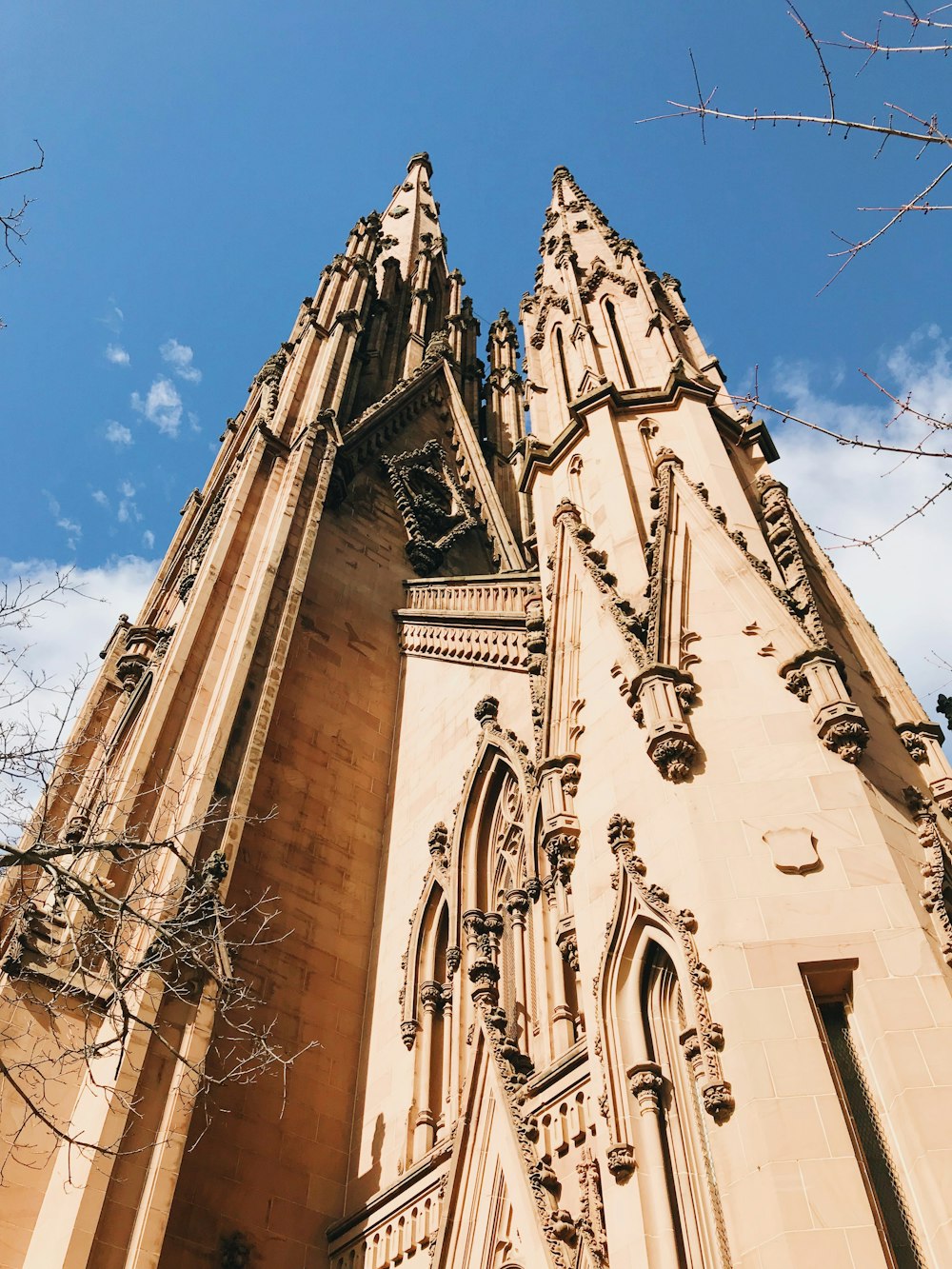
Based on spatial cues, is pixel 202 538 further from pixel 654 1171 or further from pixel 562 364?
pixel 654 1171

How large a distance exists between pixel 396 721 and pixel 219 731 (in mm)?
3936

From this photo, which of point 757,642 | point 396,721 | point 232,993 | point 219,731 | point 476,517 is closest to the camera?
point 757,642

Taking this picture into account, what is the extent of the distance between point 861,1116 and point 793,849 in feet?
4.90

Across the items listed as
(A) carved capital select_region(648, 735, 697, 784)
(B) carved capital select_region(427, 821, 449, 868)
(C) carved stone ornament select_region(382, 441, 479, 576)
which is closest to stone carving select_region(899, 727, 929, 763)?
(A) carved capital select_region(648, 735, 697, 784)

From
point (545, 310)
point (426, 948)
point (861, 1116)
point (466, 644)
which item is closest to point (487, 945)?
point (426, 948)

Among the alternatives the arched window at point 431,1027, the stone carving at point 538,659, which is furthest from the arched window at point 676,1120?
the arched window at point 431,1027

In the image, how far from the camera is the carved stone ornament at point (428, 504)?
18.9 meters

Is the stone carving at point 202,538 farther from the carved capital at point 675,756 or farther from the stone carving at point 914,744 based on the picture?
the stone carving at point 914,744

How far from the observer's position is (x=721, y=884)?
6.37 meters

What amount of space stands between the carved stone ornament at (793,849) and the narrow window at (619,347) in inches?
263

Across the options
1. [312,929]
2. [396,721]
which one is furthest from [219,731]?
[396,721]

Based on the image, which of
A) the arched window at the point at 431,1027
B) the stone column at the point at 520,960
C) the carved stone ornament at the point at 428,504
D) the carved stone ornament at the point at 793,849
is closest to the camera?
the carved stone ornament at the point at 793,849

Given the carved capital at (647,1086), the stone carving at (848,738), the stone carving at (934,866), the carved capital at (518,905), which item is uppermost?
the carved capital at (518,905)

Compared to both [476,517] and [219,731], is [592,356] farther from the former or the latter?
[476,517]
